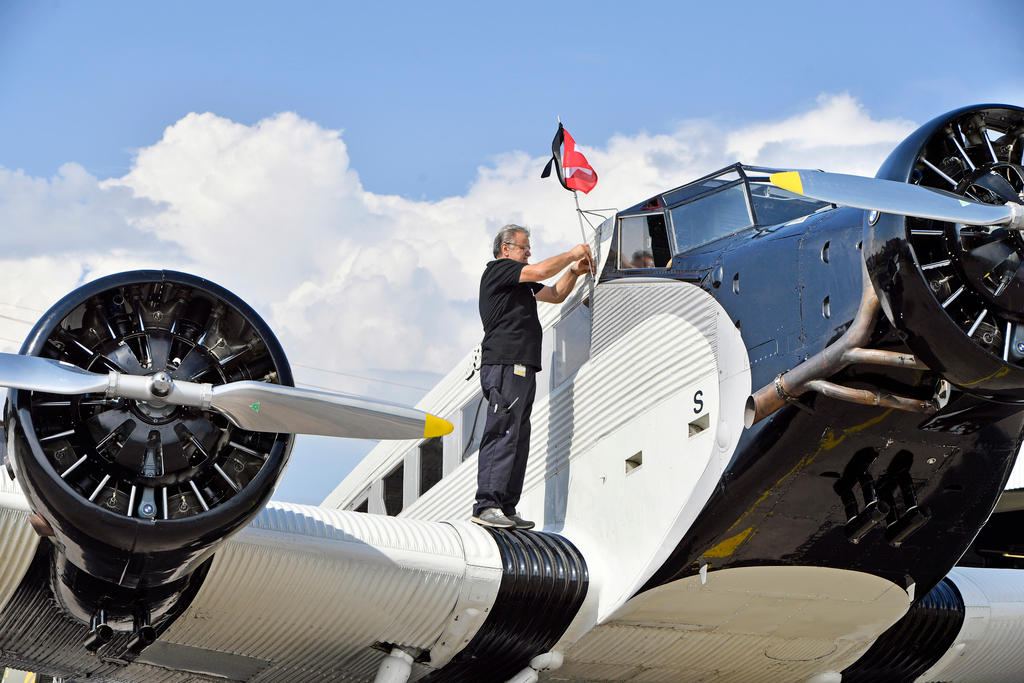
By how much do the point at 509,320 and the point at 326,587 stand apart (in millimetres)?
2392

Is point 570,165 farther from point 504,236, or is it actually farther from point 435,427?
point 435,427

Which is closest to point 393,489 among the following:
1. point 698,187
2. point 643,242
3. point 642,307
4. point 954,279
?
point 642,307

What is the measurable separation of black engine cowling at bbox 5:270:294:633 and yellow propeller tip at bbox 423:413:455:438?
2.71ft

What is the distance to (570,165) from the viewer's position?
9.73 metres

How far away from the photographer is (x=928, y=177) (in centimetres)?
594

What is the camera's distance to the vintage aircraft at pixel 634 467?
6.04 m

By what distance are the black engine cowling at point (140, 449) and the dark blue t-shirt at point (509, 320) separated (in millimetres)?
2132

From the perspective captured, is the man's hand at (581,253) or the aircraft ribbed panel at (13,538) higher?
the man's hand at (581,253)

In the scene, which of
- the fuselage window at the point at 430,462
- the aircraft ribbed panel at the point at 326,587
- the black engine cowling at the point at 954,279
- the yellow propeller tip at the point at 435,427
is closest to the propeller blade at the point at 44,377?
the aircraft ribbed panel at the point at 326,587

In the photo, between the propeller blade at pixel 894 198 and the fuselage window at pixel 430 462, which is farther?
the fuselage window at pixel 430 462

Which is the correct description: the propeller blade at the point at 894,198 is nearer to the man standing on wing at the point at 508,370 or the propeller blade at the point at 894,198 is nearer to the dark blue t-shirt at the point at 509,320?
the man standing on wing at the point at 508,370

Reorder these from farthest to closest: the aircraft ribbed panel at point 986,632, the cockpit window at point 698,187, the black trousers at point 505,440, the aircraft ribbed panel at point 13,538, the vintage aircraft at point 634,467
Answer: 1. the aircraft ribbed panel at point 986,632
2. the black trousers at point 505,440
3. the cockpit window at point 698,187
4. the aircraft ribbed panel at point 13,538
5. the vintage aircraft at point 634,467

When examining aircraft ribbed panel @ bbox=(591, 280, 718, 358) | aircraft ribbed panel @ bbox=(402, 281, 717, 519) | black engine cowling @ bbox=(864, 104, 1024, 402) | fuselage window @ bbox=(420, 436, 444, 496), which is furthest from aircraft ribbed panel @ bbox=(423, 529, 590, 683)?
fuselage window @ bbox=(420, 436, 444, 496)

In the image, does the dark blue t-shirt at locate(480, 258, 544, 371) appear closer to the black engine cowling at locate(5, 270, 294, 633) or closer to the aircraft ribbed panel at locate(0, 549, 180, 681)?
the black engine cowling at locate(5, 270, 294, 633)
